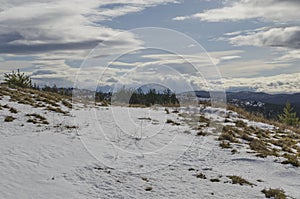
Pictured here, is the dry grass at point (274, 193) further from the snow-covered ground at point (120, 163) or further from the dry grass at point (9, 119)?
the dry grass at point (9, 119)

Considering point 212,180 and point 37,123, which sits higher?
point 37,123

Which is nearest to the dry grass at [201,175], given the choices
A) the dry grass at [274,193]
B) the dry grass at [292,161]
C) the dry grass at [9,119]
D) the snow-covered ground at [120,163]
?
the snow-covered ground at [120,163]

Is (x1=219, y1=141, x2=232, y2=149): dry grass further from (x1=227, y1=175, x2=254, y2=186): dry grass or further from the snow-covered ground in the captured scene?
(x1=227, y1=175, x2=254, y2=186): dry grass

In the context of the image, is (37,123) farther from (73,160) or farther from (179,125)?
(179,125)

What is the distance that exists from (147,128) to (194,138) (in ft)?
8.15

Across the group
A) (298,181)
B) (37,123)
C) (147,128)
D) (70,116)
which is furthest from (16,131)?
(298,181)

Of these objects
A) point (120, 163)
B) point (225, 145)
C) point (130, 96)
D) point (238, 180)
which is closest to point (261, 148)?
point (225, 145)

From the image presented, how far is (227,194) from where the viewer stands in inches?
404

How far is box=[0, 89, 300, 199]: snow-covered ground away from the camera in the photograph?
32.2ft

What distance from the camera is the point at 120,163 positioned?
39.0 ft

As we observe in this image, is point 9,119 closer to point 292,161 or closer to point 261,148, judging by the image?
point 261,148

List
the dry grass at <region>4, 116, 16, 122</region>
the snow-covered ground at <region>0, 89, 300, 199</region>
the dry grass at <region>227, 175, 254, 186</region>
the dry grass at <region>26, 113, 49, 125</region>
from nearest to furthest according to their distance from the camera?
the snow-covered ground at <region>0, 89, 300, 199</region>, the dry grass at <region>227, 175, 254, 186</region>, the dry grass at <region>4, 116, 16, 122</region>, the dry grass at <region>26, 113, 49, 125</region>

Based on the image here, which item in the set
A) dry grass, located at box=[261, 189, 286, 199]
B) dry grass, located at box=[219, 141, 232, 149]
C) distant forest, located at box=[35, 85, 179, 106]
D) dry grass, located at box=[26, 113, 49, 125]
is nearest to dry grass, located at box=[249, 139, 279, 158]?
dry grass, located at box=[219, 141, 232, 149]

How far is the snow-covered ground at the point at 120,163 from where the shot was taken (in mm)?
9828
